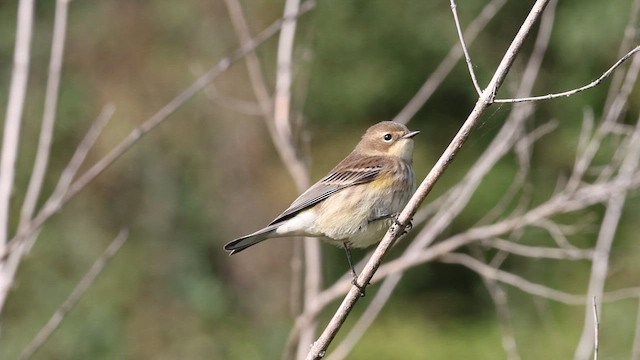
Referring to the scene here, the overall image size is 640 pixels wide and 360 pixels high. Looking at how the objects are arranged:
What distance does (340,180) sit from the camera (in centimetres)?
536

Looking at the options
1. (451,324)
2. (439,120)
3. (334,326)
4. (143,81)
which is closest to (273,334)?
(451,324)

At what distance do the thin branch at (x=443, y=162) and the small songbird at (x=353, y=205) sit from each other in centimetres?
101

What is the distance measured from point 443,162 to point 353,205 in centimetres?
163

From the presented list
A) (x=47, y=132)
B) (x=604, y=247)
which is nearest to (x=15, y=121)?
(x=47, y=132)

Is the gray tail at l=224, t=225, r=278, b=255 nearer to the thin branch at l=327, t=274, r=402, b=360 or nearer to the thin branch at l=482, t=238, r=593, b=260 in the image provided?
the thin branch at l=327, t=274, r=402, b=360

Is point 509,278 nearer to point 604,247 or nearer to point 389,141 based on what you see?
point 604,247

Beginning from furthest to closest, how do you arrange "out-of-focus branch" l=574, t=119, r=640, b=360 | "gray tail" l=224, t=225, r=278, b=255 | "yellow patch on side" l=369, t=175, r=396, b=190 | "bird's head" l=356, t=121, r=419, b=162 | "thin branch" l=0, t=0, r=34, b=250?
"bird's head" l=356, t=121, r=419, b=162
"out-of-focus branch" l=574, t=119, r=640, b=360
"yellow patch on side" l=369, t=175, r=396, b=190
"gray tail" l=224, t=225, r=278, b=255
"thin branch" l=0, t=0, r=34, b=250

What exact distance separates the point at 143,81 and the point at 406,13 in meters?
4.23

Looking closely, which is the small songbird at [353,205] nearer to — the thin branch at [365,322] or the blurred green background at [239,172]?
the thin branch at [365,322]

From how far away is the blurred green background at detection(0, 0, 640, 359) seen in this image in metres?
12.0

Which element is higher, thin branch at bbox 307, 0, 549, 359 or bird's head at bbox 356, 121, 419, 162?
bird's head at bbox 356, 121, 419, 162

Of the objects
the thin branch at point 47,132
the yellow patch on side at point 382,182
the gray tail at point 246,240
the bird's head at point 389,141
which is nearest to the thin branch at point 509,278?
the bird's head at point 389,141

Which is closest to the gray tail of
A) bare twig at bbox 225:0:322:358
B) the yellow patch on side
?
the yellow patch on side

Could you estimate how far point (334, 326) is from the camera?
362 cm
